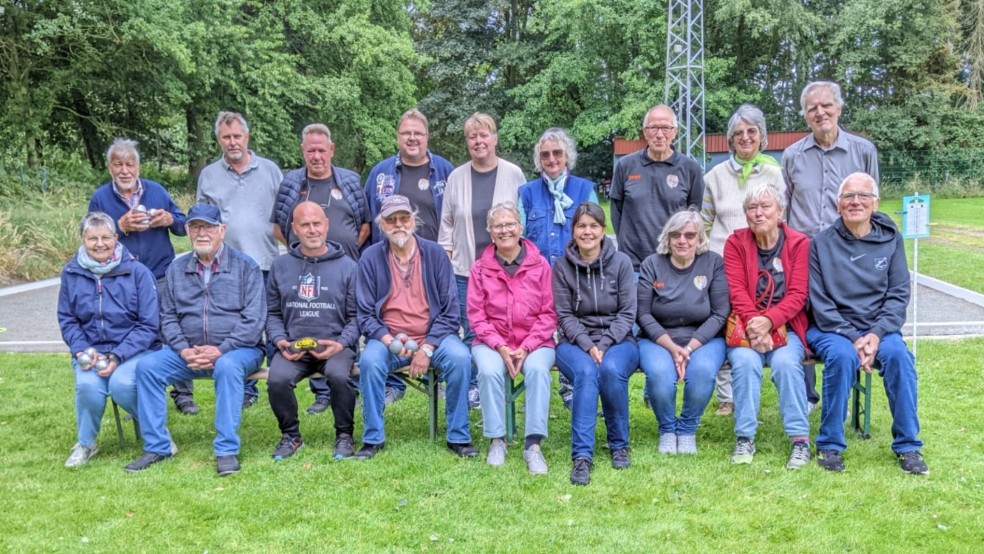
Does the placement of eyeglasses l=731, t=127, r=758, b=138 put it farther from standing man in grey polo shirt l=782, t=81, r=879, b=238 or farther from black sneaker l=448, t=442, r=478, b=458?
black sneaker l=448, t=442, r=478, b=458

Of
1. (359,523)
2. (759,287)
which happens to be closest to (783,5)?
(759,287)

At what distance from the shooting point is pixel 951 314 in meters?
7.64

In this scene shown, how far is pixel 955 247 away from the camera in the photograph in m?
13.3

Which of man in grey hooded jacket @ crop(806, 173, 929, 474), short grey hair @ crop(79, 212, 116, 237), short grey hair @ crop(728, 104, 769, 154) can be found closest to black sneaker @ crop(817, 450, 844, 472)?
man in grey hooded jacket @ crop(806, 173, 929, 474)

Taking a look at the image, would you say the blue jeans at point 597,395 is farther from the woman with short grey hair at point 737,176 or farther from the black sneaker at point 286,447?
the black sneaker at point 286,447

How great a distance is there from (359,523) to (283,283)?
1645mm

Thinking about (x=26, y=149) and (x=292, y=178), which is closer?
(x=292, y=178)

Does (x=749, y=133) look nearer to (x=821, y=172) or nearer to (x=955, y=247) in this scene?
(x=821, y=172)

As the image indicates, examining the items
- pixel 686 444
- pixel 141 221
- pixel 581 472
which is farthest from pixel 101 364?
pixel 686 444

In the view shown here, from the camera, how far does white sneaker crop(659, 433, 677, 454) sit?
4348 mm

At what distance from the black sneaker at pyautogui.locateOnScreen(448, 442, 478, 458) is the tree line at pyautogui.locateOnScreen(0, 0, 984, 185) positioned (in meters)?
14.9

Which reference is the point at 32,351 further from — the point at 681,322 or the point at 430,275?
the point at 681,322

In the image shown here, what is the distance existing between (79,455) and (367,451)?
1.65 metres

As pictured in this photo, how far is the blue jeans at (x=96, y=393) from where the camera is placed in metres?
4.30
